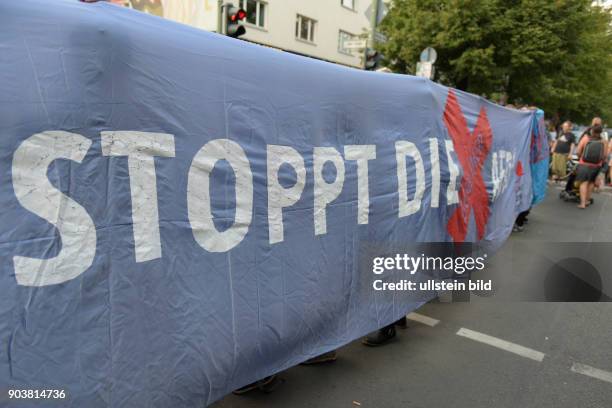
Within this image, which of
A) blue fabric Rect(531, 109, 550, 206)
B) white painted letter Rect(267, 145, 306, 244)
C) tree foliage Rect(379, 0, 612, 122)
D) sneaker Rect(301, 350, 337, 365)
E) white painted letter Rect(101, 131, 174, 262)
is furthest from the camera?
tree foliage Rect(379, 0, 612, 122)

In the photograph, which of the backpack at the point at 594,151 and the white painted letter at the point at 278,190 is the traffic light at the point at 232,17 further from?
the backpack at the point at 594,151

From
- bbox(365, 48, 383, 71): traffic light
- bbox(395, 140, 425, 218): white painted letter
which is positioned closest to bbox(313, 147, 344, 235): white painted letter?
bbox(395, 140, 425, 218): white painted letter

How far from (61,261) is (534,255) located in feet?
19.4

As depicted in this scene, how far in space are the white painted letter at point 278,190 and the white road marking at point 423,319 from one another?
2019mm

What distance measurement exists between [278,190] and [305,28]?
22.6 m

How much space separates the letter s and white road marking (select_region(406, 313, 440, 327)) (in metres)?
2.99

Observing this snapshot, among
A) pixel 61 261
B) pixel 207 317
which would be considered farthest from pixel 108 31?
pixel 207 317

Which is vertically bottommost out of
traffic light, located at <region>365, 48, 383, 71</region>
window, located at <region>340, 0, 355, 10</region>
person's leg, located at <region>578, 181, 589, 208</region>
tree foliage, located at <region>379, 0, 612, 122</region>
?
person's leg, located at <region>578, 181, 589, 208</region>

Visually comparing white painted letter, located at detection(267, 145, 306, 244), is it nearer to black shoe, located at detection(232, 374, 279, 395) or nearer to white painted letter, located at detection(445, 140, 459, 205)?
black shoe, located at detection(232, 374, 279, 395)

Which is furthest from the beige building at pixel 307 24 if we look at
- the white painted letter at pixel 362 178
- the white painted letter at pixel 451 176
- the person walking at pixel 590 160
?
the white painted letter at pixel 362 178

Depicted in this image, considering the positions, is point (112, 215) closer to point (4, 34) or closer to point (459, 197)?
point (4, 34)

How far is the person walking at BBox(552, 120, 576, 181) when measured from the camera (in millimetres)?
12359

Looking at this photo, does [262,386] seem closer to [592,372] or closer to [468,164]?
[592,372]

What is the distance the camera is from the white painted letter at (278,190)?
96.6 inches
